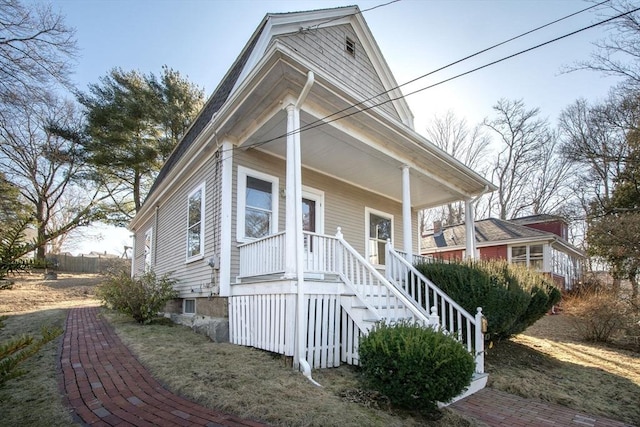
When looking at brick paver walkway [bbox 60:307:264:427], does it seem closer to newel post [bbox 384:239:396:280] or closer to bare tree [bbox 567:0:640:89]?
newel post [bbox 384:239:396:280]

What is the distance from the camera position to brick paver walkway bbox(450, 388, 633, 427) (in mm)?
3967

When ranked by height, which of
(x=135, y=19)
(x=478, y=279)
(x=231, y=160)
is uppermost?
(x=135, y=19)

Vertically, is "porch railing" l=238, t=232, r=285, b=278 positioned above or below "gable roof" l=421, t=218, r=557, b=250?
below

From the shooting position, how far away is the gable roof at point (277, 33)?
315 inches

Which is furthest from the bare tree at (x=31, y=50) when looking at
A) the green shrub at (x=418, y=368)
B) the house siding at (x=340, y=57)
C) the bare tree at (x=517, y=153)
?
the bare tree at (x=517, y=153)

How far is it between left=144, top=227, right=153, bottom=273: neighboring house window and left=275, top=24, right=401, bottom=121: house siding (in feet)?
25.6

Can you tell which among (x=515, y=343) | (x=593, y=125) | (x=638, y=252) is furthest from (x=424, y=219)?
(x=515, y=343)

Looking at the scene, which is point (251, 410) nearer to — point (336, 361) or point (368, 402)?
point (368, 402)

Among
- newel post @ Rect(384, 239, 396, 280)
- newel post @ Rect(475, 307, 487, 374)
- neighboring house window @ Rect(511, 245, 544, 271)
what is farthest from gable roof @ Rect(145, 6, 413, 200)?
neighboring house window @ Rect(511, 245, 544, 271)

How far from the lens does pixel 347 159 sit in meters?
7.89

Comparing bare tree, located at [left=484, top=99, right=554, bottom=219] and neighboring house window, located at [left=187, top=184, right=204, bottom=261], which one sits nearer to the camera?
neighboring house window, located at [left=187, top=184, right=204, bottom=261]

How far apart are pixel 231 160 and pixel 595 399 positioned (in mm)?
6570

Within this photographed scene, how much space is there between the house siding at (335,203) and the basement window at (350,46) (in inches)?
135

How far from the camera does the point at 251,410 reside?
3322mm
